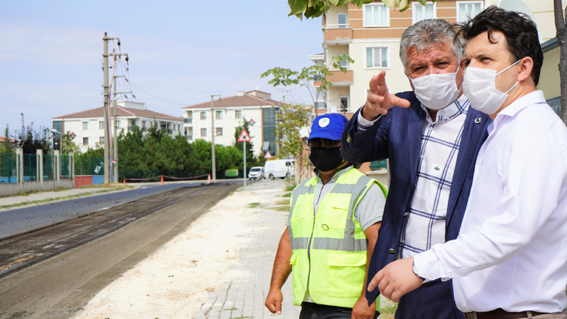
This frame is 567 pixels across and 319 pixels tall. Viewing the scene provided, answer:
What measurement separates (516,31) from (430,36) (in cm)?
81

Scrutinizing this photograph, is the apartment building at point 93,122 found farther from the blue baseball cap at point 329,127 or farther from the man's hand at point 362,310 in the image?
the man's hand at point 362,310

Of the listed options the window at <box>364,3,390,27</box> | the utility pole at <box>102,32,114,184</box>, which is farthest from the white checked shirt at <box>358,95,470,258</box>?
the utility pole at <box>102,32,114,184</box>

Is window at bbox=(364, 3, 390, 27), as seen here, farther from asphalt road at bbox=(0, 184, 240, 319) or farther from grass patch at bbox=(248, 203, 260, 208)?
asphalt road at bbox=(0, 184, 240, 319)

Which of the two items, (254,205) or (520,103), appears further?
(254,205)

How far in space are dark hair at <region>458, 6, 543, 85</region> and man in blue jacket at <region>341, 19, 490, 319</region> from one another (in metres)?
0.49

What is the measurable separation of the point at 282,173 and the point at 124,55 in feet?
77.6

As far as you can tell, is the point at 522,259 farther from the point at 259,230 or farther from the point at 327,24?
the point at 327,24

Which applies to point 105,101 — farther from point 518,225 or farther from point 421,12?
point 518,225

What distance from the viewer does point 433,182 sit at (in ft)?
8.85

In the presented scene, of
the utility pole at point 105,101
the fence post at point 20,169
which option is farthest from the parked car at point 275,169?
the fence post at point 20,169

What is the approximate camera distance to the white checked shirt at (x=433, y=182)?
2.66 m

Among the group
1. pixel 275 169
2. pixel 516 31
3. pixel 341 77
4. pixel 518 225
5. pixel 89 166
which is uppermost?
pixel 341 77

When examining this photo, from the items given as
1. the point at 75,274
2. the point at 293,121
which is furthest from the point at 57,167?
the point at 75,274

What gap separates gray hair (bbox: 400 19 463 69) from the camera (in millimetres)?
2855
